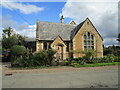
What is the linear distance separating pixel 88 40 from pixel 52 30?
8.71m

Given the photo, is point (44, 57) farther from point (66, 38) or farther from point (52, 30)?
point (52, 30)

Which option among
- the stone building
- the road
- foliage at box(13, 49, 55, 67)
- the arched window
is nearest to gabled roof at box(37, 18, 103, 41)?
the stone building

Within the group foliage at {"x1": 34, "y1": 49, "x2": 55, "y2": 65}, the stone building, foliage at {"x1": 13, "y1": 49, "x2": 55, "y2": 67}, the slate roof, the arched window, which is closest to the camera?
foliage at {"x1": 13, "y1": 49, "x2": 55, "y2": 67}

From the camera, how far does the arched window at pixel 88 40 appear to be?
2527 centimetres

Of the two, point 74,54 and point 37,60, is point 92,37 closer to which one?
point 74,54

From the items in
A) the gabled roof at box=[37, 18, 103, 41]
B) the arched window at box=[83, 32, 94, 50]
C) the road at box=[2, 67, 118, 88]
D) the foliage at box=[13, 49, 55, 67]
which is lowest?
the road at box=[2, 67, 118, 88]

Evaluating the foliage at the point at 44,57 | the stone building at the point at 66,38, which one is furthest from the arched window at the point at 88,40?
the foliage at the point at 44,57

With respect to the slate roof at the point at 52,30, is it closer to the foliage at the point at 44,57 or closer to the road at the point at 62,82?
the foliage at the point at 44,57

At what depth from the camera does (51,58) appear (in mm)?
14391

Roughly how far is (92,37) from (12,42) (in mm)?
27868

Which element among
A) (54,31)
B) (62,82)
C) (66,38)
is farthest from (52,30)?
(62,82)

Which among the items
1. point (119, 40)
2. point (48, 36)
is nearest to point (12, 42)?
point (48, 36)

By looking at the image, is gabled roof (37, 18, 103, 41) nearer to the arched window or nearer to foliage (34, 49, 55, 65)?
the arched window

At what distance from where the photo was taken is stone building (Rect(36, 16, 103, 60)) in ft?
74.4
